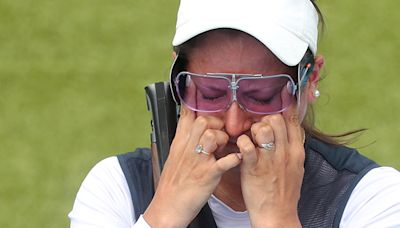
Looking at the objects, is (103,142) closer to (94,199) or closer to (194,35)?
(94,199)

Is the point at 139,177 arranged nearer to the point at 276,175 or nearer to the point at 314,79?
the point at 276,175

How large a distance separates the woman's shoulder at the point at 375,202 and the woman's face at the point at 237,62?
0.40 metres

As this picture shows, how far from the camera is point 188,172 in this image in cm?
280

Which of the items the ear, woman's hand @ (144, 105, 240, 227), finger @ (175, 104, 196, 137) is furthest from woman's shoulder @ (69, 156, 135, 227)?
the ear

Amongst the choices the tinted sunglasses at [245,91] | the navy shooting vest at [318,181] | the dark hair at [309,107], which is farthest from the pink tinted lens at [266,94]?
the navy shooting vest at [318,181]

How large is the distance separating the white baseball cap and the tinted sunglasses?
79mm

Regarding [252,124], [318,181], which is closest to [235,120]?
[252,124]

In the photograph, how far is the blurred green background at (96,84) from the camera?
5.02 m

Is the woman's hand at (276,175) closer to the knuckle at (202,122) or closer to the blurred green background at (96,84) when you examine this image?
the knuckle at (202,122)

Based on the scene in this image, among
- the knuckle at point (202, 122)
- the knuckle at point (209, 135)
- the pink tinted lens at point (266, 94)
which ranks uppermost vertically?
the pink tinted lens at point (266, 94)

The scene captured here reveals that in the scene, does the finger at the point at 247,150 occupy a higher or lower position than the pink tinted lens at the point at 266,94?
lower

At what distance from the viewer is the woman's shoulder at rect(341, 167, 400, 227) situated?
2.77 meters

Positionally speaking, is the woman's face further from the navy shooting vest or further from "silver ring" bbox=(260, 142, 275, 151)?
the navy shooting vest

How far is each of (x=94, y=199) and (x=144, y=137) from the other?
219 centimetres
